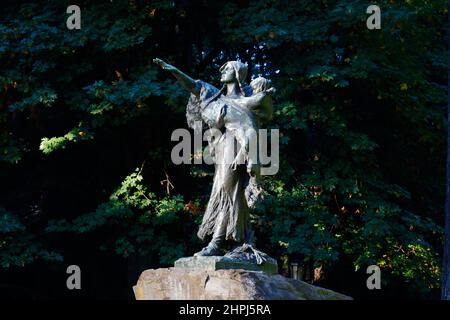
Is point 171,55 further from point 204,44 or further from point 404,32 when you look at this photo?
point 404,32

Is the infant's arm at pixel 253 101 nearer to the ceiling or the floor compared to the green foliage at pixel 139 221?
nearer to the ceiling

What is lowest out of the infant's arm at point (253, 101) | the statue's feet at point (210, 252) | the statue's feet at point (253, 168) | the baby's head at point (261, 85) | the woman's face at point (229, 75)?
the statue's feet at point (210, 252)

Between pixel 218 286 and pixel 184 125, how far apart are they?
7.45 metres

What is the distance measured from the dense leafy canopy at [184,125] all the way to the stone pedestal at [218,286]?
5097mm

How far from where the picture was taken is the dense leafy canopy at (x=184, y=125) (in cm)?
1340

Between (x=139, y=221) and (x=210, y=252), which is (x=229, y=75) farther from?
(x=139, y=221)

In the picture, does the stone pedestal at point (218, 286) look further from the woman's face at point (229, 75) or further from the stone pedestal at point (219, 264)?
the woman's face at point (229, 75)

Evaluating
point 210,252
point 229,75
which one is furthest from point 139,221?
point 210,252

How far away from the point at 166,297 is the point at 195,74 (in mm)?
7785

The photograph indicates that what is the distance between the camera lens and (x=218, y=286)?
24.6ft

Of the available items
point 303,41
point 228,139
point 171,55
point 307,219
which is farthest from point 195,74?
point 228,139

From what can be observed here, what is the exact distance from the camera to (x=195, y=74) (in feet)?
49.5

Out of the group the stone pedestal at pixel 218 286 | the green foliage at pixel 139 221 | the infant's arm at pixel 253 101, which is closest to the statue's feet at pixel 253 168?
the infant's arm at pixel 253 101

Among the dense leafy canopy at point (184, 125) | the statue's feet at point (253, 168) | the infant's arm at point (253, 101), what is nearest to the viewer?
the statue's feet at point (253, 168)
